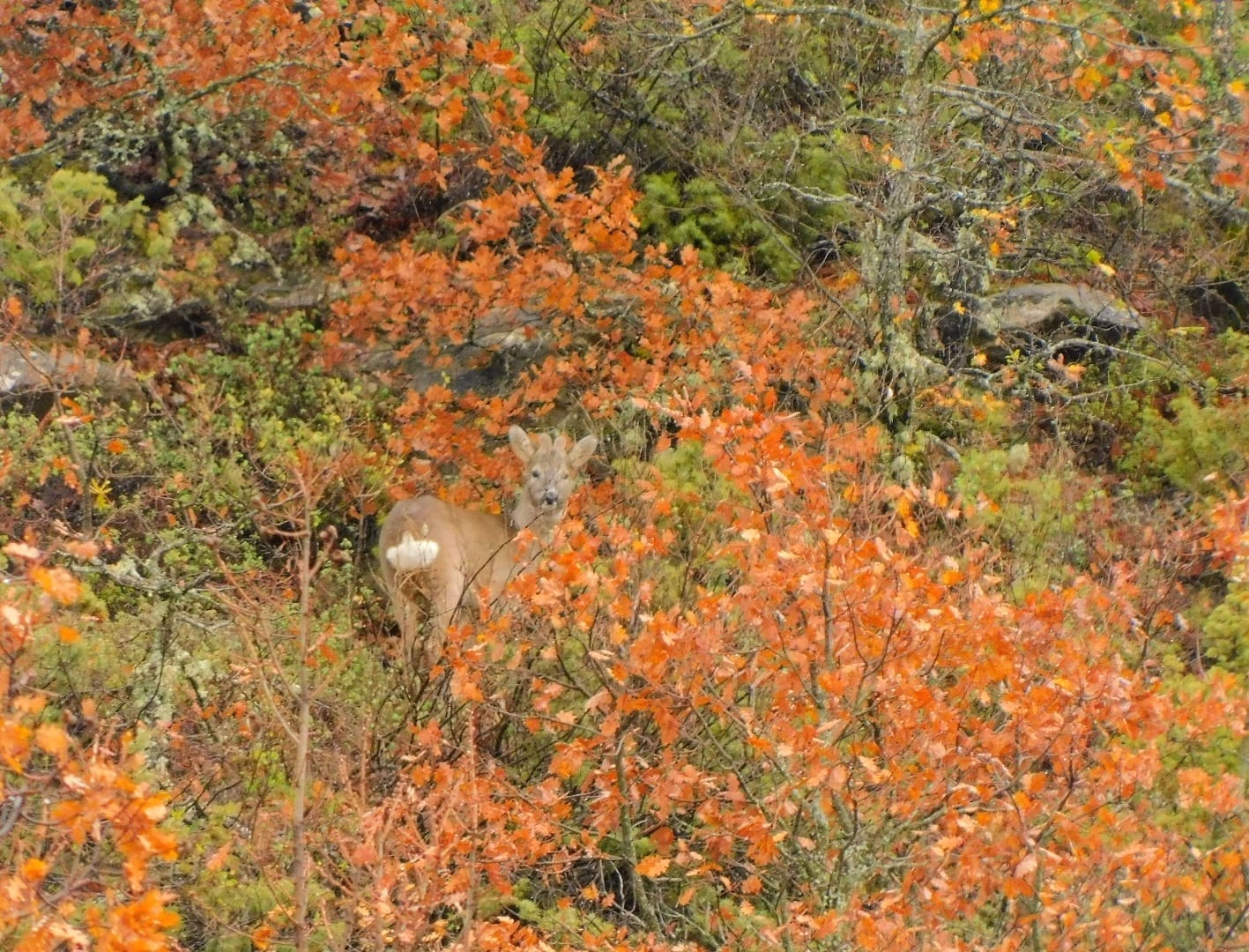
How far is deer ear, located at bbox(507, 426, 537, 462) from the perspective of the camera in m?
11.0

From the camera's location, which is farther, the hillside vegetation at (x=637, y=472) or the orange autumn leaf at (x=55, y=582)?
the hillside vegetation at (x=637, y=472)

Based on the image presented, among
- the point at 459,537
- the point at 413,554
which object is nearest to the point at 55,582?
the point at 413,554

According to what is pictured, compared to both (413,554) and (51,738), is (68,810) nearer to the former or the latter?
(51,738)

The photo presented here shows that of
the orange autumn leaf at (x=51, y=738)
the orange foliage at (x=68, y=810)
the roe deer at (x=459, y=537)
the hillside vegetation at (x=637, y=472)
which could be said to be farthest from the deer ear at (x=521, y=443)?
the orange autumn leaf at (x=51, y=738)

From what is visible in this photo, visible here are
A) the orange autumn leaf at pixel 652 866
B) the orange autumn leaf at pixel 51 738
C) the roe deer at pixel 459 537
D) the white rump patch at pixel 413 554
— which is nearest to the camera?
the orange autumn leaf at pixel 51 738

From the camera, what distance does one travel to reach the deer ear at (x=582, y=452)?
1100cm

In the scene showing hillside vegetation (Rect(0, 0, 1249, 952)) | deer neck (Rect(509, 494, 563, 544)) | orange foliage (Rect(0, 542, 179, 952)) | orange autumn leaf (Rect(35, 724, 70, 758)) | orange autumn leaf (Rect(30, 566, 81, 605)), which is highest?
orange autumn leaf (Rect(30, 566, 81, 605))

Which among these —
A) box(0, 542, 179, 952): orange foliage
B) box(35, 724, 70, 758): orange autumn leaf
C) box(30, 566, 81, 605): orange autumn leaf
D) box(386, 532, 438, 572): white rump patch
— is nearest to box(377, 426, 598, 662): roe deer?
box(386, 532, 438, 572): white rump patch

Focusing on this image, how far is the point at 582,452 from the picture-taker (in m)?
11.1

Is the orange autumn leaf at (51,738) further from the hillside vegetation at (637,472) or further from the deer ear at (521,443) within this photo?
the deer ear at (521,443)

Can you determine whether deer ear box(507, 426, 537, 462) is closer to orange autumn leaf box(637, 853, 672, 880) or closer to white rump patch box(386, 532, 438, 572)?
white rump patch box(386, 532, 438, 572)

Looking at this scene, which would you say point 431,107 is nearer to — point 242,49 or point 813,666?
point 242,49

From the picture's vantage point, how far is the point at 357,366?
526 inches

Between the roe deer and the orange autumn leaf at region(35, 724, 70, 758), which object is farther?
the roe deer
